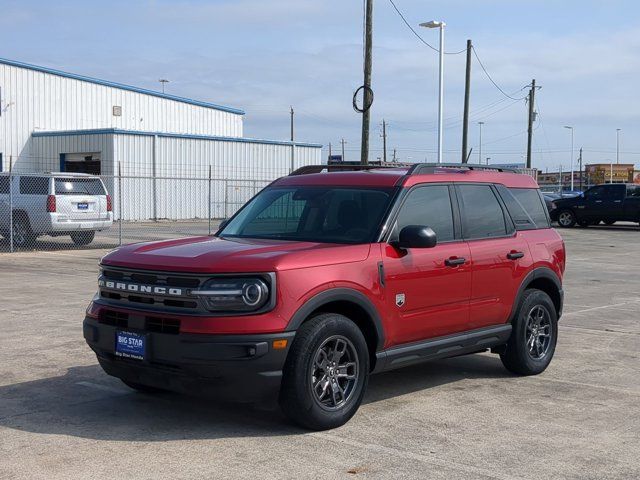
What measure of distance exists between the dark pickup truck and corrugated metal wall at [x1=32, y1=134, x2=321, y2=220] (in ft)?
42.4

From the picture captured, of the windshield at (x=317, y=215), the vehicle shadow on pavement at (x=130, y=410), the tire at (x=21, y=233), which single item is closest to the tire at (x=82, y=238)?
the tire at (x=21, y=233)

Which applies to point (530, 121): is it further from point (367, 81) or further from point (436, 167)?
point (436, 167)

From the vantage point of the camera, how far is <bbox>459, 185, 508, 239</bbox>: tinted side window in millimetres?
7312

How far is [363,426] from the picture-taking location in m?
6.12

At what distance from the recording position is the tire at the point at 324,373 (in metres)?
5.71

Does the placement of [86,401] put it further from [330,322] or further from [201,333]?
[330,322]

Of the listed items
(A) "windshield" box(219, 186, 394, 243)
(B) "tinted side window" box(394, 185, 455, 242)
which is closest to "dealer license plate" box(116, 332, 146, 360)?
(A) "windshield" box(219, 186, 394, 243)

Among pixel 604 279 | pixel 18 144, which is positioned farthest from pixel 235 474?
pixel 18 144

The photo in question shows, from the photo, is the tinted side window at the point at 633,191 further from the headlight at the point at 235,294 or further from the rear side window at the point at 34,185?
the headlight at the point at 235,294

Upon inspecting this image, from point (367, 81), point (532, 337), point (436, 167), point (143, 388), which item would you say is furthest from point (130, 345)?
point (367, 81)

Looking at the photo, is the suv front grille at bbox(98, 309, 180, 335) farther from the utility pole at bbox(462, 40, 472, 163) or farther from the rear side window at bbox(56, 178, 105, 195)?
the utility pole at bbox(462, 40, 472, 163)

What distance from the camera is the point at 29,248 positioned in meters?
21.5

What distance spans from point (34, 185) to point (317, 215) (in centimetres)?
1572

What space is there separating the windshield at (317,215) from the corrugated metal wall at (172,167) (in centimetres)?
2691
